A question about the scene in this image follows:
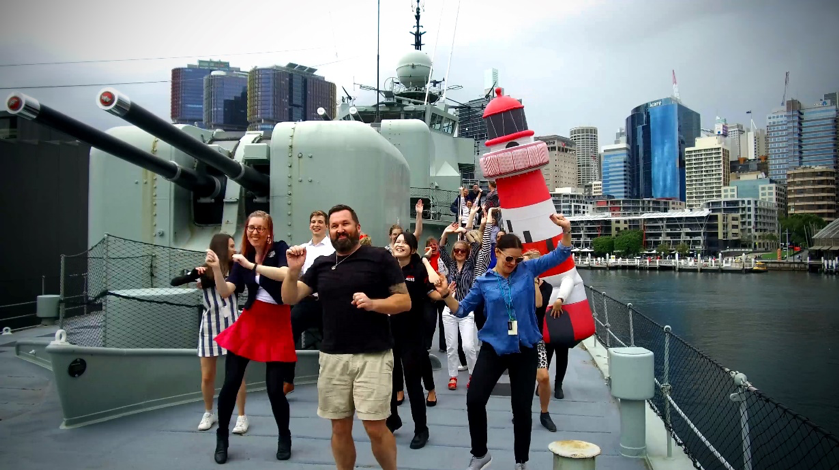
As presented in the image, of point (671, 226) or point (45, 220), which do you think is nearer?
point (45, 220)

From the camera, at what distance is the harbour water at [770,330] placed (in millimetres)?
14539

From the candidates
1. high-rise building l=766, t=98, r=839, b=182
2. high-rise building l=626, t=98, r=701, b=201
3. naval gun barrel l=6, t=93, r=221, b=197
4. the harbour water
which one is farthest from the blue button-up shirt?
high-rise building l=626, t=98, r=701, b=201

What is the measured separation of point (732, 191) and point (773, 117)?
198ft

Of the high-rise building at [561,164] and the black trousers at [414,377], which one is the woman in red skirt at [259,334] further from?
the high-rise building at [561,164]

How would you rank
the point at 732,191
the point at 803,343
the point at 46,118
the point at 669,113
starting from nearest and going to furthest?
the point at 46,118, the point at 803,343, the point at 732,191, the point at 669,113

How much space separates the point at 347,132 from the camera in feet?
21.5

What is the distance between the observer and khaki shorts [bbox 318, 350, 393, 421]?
2.86 meters

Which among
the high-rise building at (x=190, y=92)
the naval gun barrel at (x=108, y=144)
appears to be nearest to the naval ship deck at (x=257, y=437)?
the naval gun barrel at (x=108, y=144)

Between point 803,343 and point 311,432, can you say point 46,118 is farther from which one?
point 803,343

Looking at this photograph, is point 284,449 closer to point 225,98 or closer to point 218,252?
point 218,252

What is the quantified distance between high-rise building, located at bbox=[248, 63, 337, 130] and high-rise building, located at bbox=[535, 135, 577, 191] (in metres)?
100

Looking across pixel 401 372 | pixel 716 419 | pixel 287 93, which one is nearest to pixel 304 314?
pixel 401 372

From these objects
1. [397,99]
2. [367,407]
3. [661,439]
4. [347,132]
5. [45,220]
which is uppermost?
[397,99]

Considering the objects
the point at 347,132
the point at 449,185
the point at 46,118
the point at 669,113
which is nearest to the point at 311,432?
the point at 46,118
